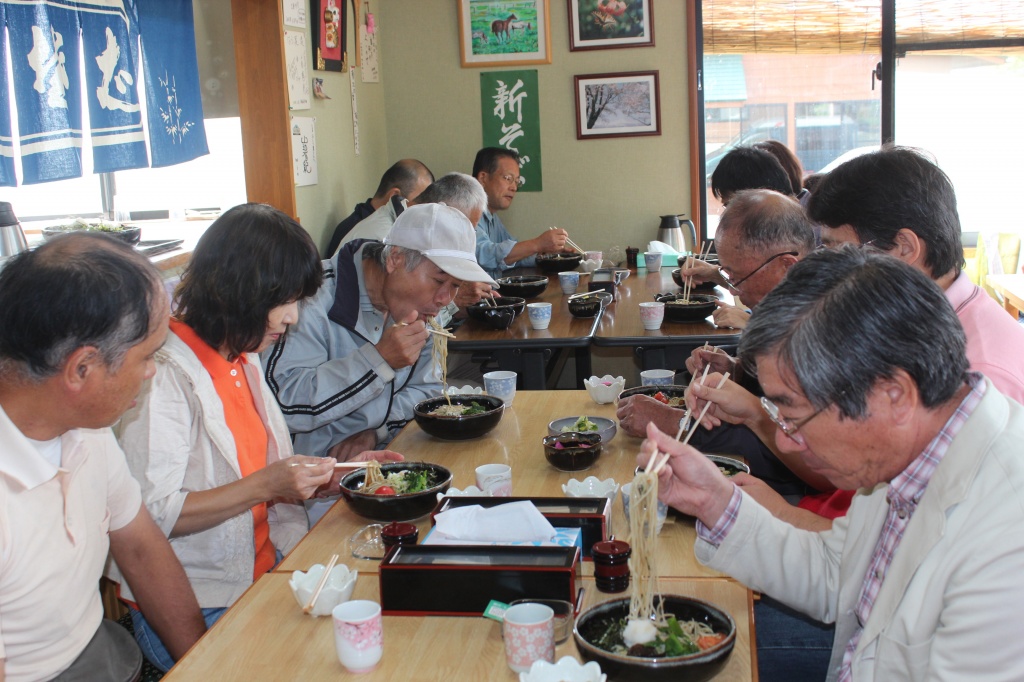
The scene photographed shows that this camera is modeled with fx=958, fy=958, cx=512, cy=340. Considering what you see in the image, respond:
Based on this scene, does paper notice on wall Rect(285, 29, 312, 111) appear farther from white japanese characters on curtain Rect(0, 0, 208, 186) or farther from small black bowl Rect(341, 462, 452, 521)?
small black bowl Rect(341, 462, 452, 521)

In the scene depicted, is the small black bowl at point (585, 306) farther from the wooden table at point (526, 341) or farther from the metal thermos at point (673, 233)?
the metal thermos at point (673, 233)

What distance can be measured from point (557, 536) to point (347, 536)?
474 mm

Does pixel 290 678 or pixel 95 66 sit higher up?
pixel 95 66

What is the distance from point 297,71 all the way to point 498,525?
3.58 m

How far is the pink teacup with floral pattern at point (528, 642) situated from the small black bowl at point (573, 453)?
82 cm

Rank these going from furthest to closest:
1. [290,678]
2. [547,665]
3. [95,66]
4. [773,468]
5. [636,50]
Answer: [636,50]
[95,66]
[773,468]
[290,678]
[547,665]

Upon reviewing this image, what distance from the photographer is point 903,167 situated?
6.94 ft

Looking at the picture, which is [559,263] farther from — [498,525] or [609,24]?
[498,525]

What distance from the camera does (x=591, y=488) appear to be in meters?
2.10

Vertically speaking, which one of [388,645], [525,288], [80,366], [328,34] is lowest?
[388,645]

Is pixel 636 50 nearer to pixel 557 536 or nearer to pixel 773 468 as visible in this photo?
pixel 773 468

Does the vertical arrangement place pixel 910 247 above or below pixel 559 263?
above

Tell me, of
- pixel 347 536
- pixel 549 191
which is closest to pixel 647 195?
pixel 549 191

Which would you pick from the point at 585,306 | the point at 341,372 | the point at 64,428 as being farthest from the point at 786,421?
the point at 585,306
